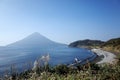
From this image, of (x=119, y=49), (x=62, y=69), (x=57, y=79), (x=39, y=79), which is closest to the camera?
(x=39, y=79)

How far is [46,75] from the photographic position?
8.91m

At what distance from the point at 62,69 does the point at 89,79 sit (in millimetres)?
5469

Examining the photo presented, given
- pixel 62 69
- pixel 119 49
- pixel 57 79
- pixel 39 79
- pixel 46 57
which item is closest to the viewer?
pixel 39 79

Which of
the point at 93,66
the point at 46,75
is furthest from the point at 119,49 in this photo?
the point at 46,75

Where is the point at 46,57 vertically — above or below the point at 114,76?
above

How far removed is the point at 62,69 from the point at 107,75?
15.6 feet

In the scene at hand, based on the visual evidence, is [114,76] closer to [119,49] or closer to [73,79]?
[73,79]

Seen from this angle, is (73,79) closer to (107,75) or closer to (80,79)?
(80,79)

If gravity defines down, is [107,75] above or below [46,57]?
below

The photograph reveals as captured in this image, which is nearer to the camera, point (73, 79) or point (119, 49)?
point (73, 79)

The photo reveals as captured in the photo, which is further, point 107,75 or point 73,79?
point 107,75

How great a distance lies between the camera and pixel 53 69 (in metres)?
13.9

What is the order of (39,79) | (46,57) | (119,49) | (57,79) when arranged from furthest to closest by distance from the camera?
(119,49)
(46,57)
(57,79)
(39,79)

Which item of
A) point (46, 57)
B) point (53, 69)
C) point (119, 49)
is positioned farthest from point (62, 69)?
point (119, 49)
